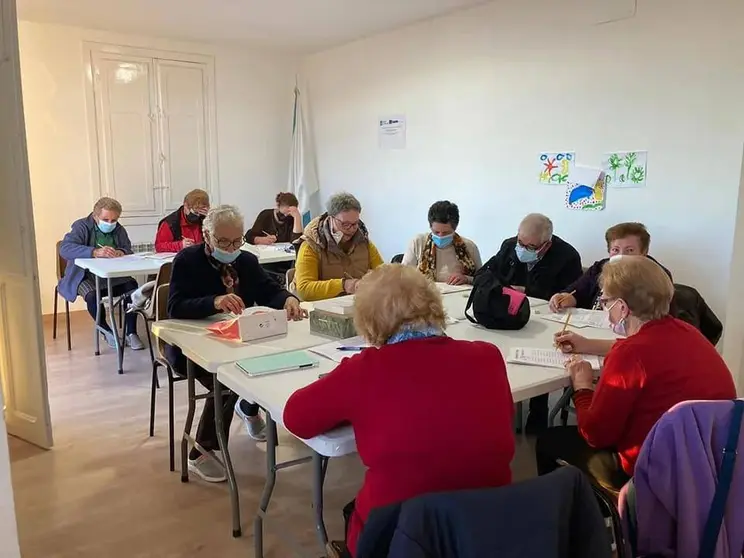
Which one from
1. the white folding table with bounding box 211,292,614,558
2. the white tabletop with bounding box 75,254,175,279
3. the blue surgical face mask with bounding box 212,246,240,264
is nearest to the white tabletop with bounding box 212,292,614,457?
the white folding table with bounding box 211,292,614,558

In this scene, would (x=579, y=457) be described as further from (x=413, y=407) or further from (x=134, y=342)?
(x=134, y=342)

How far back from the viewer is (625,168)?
3822mm

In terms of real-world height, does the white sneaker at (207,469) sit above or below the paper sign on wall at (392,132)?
below

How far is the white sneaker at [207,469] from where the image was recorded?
105 inches

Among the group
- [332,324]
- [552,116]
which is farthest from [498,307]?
[552,116]

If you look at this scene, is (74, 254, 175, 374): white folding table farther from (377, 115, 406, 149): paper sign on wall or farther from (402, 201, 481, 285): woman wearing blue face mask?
(377, 115, 406, 149): paper sign on wall

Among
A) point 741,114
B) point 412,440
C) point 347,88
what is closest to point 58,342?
point 347,88

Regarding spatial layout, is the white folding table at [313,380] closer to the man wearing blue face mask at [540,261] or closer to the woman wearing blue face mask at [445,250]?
the man wearing blue face mask at [540,261]

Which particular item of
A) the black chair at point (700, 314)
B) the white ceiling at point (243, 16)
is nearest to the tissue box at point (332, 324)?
the black chair at point (700, 314)

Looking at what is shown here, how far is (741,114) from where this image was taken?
3.29 metres

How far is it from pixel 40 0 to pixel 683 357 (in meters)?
4.82

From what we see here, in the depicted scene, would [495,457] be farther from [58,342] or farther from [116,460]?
[58,342]

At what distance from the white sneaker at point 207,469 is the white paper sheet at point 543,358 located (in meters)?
1.37

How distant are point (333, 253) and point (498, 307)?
3.87ft
